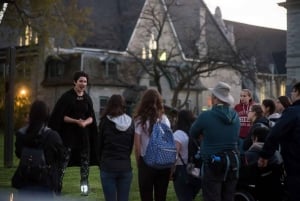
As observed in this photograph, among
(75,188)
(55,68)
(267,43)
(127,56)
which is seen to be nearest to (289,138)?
(75,188)

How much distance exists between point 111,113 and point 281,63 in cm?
7895

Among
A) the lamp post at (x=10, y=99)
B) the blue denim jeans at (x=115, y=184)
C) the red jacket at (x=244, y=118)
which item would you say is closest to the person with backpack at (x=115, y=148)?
the blue denim jeans at (x=115, y=184)

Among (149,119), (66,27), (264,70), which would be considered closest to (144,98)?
(149,119)

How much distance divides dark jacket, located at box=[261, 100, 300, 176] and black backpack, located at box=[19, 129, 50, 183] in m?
2.65

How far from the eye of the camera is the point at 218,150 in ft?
22.9

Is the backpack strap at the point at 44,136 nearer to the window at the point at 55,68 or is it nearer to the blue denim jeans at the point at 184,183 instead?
the blue denim jeans at the point at 184,183

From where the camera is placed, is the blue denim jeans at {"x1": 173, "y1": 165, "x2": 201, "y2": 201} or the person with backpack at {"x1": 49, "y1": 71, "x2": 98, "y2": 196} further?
the person with backpack at {"x1": 49, "y1": 71, "x2": 98, "y2": 196}

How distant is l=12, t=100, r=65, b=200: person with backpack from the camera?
21.5 ft

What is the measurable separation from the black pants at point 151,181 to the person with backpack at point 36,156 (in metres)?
1.40

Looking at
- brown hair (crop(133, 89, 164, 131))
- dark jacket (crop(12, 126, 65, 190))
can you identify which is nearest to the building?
brown hair (crop(133, 89, 164, 131))

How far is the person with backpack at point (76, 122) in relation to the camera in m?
9.45

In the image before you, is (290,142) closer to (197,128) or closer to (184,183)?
(197,128)

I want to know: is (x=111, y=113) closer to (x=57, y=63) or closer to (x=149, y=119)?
(x=149, y=119)

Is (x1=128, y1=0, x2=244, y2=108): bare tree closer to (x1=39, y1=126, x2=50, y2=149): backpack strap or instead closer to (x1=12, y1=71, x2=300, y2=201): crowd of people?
(x1=12, y1=71, x2=300, y2=201): crowd of people
